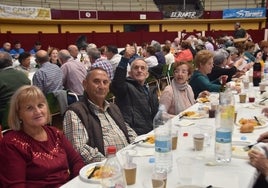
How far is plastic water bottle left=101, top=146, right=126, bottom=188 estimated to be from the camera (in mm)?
1511

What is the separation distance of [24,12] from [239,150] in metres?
13.2

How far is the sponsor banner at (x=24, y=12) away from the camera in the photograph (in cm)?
1275

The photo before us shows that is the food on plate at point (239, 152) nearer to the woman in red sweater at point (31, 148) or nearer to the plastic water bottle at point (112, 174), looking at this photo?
the plastic water bottle at point (112, 174)

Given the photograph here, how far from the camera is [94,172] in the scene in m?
1.79

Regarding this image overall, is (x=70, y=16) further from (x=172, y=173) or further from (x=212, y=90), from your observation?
(x=172, y=173)

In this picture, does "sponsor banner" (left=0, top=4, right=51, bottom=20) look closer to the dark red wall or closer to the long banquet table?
the dark red wall

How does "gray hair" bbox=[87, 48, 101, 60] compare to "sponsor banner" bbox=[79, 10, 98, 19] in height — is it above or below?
below

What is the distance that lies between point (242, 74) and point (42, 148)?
4772 millimetres

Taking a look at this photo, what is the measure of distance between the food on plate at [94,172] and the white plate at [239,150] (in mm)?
802

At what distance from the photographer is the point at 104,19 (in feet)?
57.0

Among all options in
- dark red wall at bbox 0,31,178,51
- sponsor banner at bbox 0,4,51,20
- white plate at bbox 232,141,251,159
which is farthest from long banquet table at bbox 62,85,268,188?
dark red wall at bbox 0,31,178,51

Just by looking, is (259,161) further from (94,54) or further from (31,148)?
(94,54)

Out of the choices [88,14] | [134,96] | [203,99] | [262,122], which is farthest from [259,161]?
[88,14]

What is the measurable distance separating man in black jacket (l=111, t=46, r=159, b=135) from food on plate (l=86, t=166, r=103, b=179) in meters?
1.46
